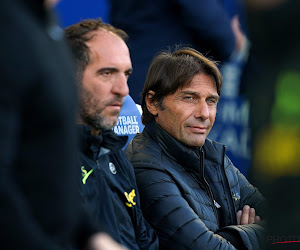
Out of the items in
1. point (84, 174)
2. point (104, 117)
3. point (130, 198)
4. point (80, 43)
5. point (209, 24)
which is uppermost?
point (209, 24)

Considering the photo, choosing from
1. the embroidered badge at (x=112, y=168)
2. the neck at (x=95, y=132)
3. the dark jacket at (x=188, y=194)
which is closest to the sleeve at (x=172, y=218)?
the dark jacket at (x=188, y=194)

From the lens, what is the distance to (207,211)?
3.10 meters

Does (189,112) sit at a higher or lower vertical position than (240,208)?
higher

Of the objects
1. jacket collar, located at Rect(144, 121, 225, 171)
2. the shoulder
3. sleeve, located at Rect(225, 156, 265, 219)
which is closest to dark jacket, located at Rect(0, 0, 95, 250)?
the shoulder

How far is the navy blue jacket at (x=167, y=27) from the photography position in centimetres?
376

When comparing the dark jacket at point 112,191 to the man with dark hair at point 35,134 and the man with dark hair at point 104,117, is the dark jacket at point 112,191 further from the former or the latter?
the man with dark hair at point 35,134

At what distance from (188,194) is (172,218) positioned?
217 millimetres

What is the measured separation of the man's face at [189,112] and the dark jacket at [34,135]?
220 centimetres

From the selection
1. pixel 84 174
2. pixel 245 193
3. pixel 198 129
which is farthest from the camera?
pixel 245 193

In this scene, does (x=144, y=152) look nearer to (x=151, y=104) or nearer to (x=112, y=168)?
(x=151, y=104)

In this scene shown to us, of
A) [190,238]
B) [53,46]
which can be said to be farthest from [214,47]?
[53,46]

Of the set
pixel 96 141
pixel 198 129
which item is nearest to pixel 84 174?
pixel 96 141

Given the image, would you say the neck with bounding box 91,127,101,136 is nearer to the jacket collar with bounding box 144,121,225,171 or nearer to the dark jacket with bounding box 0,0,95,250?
the jacket collar with bounding box 144,121,225,171

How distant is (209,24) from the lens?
12.6ft
